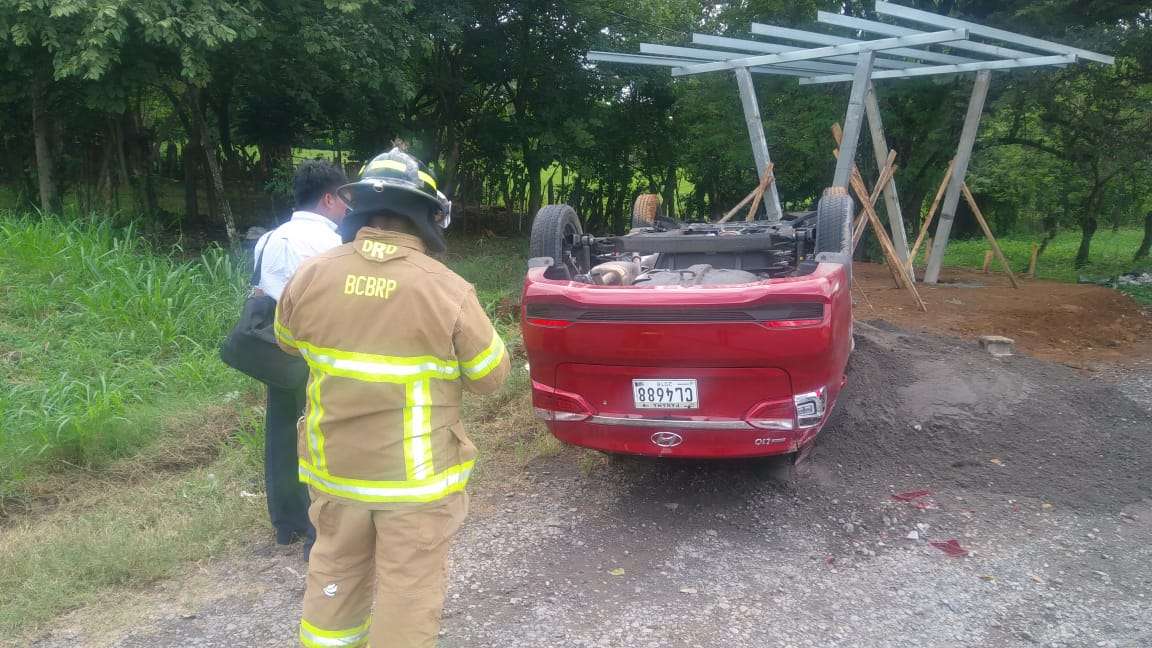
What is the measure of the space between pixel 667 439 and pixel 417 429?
1686mm

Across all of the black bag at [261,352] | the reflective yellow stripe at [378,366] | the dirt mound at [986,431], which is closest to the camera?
the reflective yellow stripe at [378,366]

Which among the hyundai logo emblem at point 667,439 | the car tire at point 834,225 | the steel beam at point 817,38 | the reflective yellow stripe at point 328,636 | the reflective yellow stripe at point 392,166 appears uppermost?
the steel beam at point 817,38

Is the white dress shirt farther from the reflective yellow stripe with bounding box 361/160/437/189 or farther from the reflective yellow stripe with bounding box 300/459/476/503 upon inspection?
the reflective yellow stripe with bounding box 300/459/476/503

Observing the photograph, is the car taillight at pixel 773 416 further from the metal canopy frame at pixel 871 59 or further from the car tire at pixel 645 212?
the metal canopy frame at pixel 871 59

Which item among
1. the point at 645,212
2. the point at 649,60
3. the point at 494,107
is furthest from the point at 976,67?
the point at 494,107

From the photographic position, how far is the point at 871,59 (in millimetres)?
7238

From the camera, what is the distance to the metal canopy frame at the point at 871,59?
6.64 meters

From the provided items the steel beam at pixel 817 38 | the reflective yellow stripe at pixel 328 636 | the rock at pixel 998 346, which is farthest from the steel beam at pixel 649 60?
the reflective yellow stripe at pixel 328 636

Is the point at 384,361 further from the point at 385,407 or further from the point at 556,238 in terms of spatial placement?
the point at 556,238

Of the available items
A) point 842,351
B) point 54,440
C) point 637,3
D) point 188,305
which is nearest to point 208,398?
point 54,440

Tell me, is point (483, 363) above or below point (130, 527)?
above

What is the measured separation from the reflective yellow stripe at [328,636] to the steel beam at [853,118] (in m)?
6.10

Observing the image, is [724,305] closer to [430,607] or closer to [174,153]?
[430,607]

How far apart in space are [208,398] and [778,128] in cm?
1023
